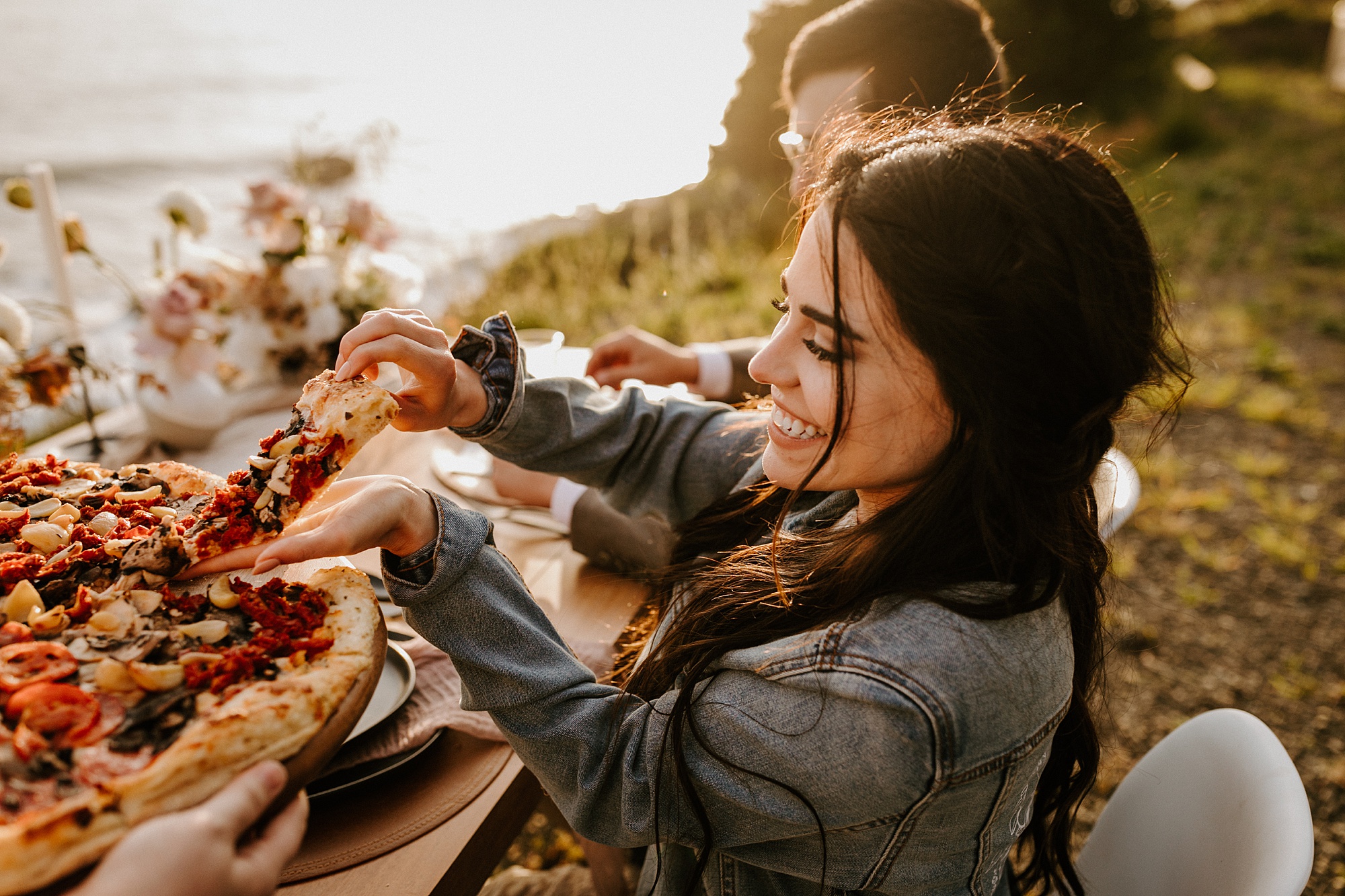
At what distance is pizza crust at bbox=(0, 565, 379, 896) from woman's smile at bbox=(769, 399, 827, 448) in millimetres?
603

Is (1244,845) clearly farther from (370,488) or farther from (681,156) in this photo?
(681,156)

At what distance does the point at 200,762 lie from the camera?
2.59ft

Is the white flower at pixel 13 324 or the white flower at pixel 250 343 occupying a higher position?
the white flower at pixel 13 324

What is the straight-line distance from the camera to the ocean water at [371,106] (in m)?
5.05

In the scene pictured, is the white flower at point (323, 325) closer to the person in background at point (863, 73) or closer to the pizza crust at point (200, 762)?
the person in background at point (863, 73)

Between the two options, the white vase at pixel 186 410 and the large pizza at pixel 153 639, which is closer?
the large pizza at pixel 153 639

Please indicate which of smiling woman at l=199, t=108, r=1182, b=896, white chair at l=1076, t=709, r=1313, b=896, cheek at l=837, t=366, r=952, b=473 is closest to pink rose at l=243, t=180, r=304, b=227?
smiling woman at l=199, t=108, r=1182, b=896

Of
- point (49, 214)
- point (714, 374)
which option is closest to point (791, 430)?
point (714, 374)

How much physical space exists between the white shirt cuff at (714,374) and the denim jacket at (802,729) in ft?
4.65

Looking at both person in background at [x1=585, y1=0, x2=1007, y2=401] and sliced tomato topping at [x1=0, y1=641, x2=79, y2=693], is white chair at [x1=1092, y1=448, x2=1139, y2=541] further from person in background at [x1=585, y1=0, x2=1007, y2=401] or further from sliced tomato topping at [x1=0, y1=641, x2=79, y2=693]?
sliced tomato topping at [x1=0, y1=641, x2=79, y2=693]

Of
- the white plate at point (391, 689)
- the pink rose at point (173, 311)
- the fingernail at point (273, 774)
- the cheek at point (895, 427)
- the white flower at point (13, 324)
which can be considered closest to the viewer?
the fingernail at point (273, 774)

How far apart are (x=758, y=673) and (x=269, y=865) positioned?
1.90 feet

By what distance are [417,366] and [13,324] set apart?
1.18 meters

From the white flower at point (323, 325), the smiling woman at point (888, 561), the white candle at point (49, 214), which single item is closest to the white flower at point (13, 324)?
the white candle at point (49, 214)
